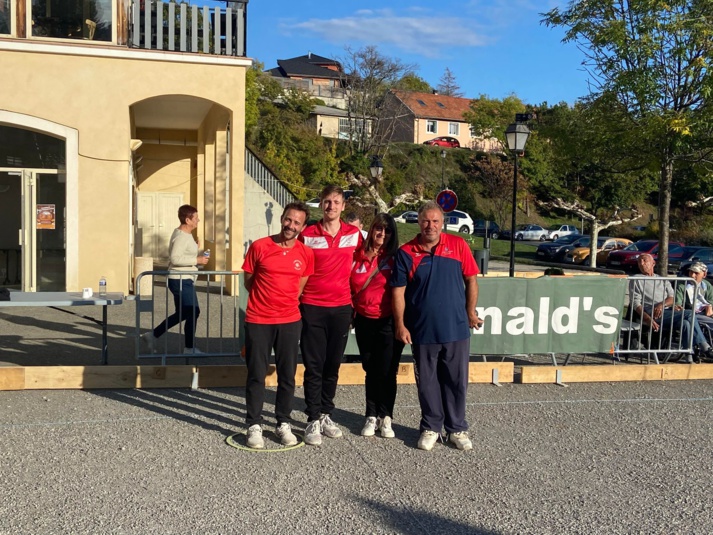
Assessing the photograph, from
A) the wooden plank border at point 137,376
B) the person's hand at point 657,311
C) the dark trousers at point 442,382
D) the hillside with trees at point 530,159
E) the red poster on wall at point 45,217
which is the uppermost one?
the hillside with trees at point 530,159

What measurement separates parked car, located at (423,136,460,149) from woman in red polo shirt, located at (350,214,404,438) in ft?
228

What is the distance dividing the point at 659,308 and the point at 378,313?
4.62 m

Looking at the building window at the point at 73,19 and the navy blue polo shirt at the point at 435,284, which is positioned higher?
the building window at the point at 73,19

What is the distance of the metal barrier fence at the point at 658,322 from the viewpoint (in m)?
9.02

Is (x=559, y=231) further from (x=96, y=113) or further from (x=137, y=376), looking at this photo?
(x=137, y=376)

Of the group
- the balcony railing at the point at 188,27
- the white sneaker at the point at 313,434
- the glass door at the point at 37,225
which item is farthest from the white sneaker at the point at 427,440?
the balcony railing at the point at 188,27

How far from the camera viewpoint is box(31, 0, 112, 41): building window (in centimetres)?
1432

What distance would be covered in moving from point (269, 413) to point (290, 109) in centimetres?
5096

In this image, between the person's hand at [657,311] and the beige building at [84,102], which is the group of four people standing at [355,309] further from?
the beige building at [84,102]

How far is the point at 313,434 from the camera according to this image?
5.99m

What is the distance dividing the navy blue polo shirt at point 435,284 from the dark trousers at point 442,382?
0.30 ft

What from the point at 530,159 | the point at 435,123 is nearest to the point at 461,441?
the point at 530,159

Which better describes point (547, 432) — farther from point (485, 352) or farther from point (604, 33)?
point (604, 33)

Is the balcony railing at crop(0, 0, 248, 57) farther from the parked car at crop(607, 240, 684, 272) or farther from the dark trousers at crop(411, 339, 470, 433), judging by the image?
the parked car at crop(607, 240, 684, 272)
